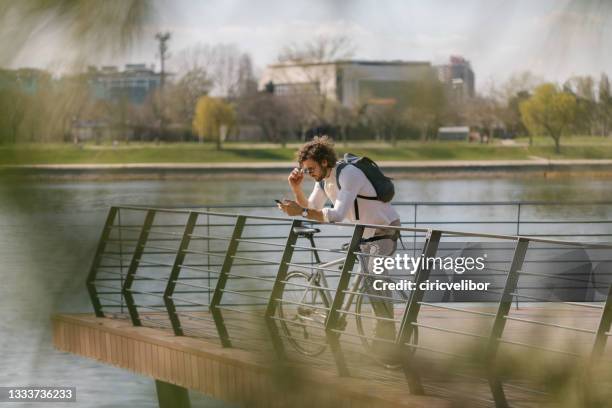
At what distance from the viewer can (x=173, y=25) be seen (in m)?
1.09

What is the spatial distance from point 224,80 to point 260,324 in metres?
0.35

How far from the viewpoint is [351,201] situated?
141 inches

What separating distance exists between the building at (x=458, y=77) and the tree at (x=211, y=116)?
0.97 ft

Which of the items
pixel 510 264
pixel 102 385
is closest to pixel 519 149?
pixel 510 264

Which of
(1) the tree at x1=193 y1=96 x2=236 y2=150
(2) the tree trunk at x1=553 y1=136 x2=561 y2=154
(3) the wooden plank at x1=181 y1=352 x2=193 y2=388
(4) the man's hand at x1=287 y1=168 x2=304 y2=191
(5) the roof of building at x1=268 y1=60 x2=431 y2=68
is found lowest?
(3) the wooden plank at x1=181 y1=352 x2=193 y2=388

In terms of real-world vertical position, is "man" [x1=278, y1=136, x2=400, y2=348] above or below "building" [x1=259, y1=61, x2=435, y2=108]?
below

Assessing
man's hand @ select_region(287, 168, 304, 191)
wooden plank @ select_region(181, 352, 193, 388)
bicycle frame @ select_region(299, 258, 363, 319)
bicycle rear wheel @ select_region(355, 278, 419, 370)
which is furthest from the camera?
wooden plank @ select_region(181, 352, 193, 388)

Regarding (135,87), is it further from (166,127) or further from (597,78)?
(597,78)

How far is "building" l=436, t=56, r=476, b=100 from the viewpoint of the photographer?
903 mm

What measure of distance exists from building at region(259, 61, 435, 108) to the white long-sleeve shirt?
90.8 inches

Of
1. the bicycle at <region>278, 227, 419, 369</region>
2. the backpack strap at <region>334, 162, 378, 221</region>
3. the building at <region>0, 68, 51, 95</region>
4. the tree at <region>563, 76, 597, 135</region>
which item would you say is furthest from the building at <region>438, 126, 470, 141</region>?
the backpack strap at <region>334, 162, 378, 221</region>

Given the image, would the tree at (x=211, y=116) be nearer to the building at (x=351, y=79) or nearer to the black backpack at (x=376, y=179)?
the building at (x=351, y=79)

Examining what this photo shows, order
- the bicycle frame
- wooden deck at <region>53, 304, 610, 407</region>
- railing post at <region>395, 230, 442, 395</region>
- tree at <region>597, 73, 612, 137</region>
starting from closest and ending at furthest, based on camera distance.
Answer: tree at <region>597, 73, 612, 137</region> < wooden deck at <region>53, 304, 610, 407</region> < railing post at <region>395, 230, 442, 395</region> < the bicycle frame

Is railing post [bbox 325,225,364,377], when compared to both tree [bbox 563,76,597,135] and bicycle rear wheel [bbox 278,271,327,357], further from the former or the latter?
tree [bbox 563,76,597,135]
